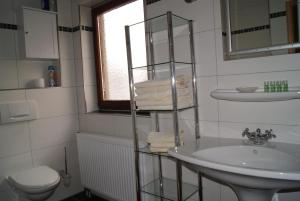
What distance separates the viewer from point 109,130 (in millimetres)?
2234

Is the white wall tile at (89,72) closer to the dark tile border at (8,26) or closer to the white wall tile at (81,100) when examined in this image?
the white wall tile at (81,100)

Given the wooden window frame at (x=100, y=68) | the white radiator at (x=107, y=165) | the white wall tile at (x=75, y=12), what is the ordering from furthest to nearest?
1. the white wall tile at (x=75, y=12)
2. the wooden window frame at (x=100, y=68)
3. the white radiator at (x=107, y=165)

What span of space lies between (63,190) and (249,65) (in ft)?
6.92

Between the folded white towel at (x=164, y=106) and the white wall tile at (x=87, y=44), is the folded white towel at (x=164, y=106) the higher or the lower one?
the lower one

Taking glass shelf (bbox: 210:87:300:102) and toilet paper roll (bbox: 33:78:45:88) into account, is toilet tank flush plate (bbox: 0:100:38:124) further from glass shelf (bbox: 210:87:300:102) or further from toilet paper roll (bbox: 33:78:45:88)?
glass shelf (bbox: 210:87:300:102)

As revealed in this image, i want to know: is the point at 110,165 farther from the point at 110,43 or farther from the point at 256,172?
the point at 256,172

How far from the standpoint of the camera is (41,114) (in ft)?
7.36

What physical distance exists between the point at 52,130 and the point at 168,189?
132 centimetres

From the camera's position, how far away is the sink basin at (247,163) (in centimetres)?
88

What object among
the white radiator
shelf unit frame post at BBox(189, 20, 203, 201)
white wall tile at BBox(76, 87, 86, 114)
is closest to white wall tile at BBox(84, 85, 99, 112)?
white wall tile at BBox(76, 87, 86, 114)

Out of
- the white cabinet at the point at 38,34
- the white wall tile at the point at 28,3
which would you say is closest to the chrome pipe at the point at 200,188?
the white cabinet at the point at 38,34

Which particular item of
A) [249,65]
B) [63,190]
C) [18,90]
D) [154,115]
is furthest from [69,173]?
[249,65]

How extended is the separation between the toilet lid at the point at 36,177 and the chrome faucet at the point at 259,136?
144 cm

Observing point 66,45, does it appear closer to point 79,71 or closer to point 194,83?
point 79,71
